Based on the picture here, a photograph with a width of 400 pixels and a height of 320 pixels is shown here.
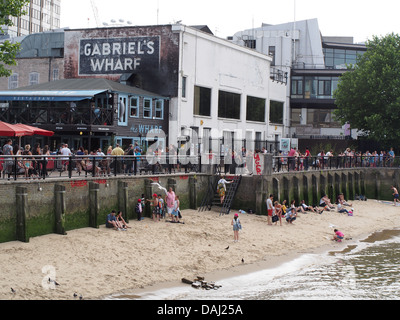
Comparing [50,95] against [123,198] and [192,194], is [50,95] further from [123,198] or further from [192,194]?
[123,198]

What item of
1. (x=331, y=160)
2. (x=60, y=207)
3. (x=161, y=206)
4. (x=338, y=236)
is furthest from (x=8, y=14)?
(x=331, y=160)

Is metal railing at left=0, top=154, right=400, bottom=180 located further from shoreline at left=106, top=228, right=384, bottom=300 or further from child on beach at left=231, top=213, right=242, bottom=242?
shoreline at left=106, top=228, right=384, bottom=300

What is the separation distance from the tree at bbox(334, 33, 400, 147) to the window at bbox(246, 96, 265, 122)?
701 cm

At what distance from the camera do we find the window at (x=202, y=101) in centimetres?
4250

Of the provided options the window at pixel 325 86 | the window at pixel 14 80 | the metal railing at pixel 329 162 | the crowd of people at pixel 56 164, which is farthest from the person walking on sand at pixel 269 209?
the window at pixel 325 86

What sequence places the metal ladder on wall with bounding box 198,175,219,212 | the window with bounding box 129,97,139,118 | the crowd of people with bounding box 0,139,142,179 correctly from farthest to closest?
the window with bounding box 129,97,139,118
the metal ladder on wall with bounding box 198,175,219,212
the crowd of people with bounding box 0,139,142,179

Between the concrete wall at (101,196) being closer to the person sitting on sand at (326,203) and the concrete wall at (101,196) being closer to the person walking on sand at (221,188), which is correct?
the person sitting on sand at (326,203)

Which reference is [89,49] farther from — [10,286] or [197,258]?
[10,286]

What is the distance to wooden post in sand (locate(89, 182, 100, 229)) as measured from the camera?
79.4 feet

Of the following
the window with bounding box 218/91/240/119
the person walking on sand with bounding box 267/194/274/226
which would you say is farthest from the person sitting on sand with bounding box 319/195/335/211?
the window with bounding box 218/91/240/119

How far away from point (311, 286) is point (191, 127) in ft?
77.4

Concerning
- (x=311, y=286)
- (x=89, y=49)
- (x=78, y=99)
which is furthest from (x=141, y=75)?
(x=311, y=286)

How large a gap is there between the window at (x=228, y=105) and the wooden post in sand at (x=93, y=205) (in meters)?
22.2

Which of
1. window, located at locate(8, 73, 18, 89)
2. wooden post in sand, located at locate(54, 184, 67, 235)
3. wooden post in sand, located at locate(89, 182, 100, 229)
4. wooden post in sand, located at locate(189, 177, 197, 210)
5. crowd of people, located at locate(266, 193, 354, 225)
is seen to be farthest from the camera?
window, located at locate(8, 73, 18, 89)
